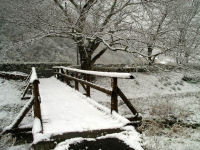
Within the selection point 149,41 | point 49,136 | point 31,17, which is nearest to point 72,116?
point 49,136

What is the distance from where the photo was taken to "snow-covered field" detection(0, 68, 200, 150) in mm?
8039

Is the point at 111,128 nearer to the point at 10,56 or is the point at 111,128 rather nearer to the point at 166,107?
the point at 166,107

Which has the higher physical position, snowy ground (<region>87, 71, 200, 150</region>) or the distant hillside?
the distant hillside

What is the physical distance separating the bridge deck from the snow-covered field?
3.72 ft

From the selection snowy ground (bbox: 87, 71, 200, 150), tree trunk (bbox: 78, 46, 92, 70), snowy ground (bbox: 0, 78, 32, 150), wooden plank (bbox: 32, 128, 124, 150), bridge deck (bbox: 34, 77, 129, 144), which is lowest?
snowy ground (bbox: 87, 71, 200, 150)

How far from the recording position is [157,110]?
1248 centimetres

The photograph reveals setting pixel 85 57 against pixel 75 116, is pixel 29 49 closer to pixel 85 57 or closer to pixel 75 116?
pixel 85 57

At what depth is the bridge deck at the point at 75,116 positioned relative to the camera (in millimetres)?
4777

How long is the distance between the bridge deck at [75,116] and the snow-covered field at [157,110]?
1135mm

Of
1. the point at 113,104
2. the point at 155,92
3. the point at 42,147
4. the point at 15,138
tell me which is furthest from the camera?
the point at 155,92

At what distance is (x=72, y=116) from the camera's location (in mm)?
5867

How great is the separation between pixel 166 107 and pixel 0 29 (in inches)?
949

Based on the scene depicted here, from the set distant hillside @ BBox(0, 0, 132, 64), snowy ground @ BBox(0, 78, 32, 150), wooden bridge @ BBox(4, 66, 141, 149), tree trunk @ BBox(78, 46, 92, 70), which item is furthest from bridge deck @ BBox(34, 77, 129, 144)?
distant hillside @ BBox(0, 0, 132, 64)

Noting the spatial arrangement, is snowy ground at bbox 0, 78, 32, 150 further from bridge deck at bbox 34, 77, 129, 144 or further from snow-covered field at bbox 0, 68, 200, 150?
bridge deck at bbox 34, 77, 129, 144
